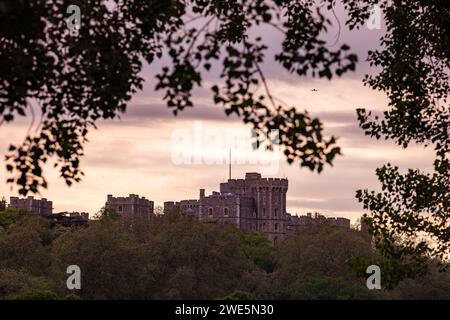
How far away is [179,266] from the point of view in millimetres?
115500

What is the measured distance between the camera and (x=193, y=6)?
24.0 m

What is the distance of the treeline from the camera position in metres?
105

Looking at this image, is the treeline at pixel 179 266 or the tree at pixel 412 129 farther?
the treeline at pixel 179 266

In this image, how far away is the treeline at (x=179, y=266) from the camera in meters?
105

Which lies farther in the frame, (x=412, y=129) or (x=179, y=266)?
(x=179, y=266)

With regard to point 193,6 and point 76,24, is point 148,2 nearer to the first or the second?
point 76,24

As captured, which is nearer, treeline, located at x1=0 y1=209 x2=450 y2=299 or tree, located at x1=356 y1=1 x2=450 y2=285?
tree, located at x1=356 y1=1 x2=450 y2=285
